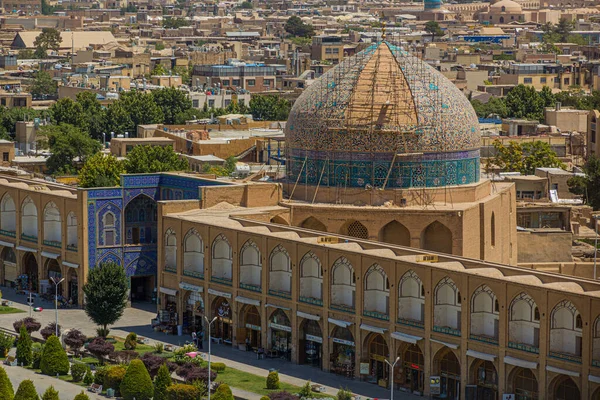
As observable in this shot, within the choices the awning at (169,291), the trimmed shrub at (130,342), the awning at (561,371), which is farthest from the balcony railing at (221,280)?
the awning at (561,371)

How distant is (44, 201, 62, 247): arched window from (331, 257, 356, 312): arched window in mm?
15464

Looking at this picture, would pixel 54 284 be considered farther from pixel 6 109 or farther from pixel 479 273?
pixel 6 109

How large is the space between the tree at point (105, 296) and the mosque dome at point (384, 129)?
338 inches

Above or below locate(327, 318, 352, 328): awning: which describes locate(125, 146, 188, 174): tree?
above

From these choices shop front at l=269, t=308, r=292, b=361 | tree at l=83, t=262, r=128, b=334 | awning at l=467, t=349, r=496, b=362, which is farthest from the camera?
tree at l=83, t=262, r=128, b=334

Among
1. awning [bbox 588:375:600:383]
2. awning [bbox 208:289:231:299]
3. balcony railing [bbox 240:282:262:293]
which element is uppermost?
balcony railing [bbox 240:282:262:293]

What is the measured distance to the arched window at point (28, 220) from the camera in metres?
72.1

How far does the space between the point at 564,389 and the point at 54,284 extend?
2503 centimetres

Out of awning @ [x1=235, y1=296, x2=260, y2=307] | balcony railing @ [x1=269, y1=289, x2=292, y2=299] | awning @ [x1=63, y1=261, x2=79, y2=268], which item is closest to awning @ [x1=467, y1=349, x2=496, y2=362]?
balcony railing @ [x1=269, y1=289, x2=292, y2=299]

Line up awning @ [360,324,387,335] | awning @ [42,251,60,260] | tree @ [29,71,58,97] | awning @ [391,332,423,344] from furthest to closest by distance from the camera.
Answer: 1. tree @ [29,71,58,97]
2. awning @ [42,251,60,260]
3. awning @ [360,324,387,335]
4. awning @ [391,332,423,344]

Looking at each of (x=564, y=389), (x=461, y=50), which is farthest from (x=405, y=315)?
(x=461, y=50)

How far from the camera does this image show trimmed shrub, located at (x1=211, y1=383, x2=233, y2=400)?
51.3 m

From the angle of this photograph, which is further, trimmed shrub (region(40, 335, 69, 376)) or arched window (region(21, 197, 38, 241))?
arched window (region(21, 197, 38, 241))

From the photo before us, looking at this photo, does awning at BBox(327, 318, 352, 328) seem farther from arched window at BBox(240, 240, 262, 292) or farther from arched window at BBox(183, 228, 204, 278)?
arched window at BBox(183, 228, 204, 278)
